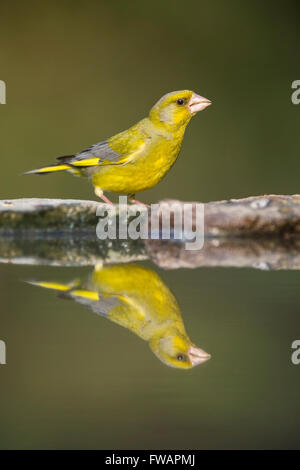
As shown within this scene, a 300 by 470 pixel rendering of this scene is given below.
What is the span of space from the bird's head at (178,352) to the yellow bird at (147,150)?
1.53 metres

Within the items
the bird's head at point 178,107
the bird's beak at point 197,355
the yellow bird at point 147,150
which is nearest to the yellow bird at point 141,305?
the bird's beak at point 197,355

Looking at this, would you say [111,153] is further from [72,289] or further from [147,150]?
[72,289]

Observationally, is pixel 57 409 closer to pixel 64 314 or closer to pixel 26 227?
pixel 64 314

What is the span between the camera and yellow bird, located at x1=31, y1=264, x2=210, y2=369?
3.38 feet

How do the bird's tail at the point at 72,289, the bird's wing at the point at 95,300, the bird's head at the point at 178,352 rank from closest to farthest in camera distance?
the bird's head at the point at 178,352 → the bird's wing at the point at 95,300 → the bird's tail at the point at 72,289

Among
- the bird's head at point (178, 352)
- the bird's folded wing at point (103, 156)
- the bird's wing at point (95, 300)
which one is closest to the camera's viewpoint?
the bird's head at point (178, 352)

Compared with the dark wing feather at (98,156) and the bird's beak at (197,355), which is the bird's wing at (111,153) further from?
the bird's beak at (197,355)

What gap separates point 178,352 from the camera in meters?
1.01

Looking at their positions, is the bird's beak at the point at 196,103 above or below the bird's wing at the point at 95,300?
above

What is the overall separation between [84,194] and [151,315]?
3.94 m

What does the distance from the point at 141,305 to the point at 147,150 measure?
1.29 m

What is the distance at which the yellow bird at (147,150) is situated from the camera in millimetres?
2572

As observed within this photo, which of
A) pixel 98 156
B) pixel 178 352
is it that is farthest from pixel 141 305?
pixel 98 156

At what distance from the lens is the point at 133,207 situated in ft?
8.52
